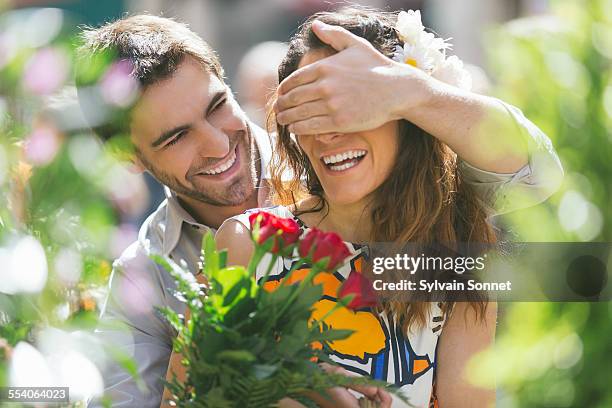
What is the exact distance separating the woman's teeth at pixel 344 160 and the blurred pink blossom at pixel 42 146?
93 cm

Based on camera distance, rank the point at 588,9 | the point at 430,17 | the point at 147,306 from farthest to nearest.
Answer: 1. the point at 430,17
2. the point at 147,306
3. the point at 588,9

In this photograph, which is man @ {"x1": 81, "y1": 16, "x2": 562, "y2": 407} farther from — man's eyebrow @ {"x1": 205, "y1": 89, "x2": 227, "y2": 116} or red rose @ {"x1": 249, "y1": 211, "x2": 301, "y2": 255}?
red rose @ {"x1": 249, "y1": 211, "x2": 301, "y2": 255}

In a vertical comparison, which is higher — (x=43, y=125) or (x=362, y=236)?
(x=43, y=125)

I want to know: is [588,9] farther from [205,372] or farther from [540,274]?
[205,372]

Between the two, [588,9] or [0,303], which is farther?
[0,303]

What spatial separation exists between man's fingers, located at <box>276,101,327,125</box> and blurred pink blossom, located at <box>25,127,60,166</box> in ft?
2.35

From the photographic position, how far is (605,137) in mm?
529

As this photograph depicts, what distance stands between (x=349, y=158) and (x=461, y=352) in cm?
45

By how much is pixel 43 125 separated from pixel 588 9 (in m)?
0.42

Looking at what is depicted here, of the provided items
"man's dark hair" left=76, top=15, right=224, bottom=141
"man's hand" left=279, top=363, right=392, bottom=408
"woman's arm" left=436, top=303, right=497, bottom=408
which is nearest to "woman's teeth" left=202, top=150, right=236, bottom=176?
"man's dark hair" left=76, top=15, right=224, bottom=141

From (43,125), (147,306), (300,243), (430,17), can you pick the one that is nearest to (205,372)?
(300,243)

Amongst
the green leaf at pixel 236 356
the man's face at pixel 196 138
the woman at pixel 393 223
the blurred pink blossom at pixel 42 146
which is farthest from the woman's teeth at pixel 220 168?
the blurred pink blossom at pixel 42 146

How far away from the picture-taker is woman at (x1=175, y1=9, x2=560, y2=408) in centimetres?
154

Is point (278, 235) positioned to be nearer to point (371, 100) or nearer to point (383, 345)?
point (371, 100)
